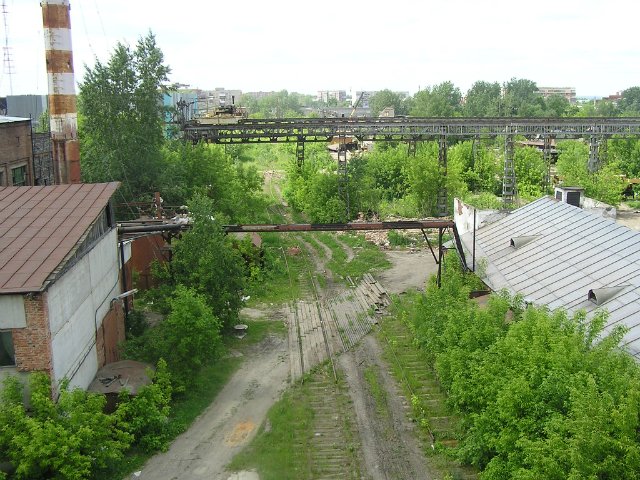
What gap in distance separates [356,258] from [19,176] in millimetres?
15590

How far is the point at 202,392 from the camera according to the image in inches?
672

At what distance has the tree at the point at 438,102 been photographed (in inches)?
3629

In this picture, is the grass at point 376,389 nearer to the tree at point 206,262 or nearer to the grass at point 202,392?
the grass at point 202,392

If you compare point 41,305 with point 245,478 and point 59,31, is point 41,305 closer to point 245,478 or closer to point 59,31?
point 245,478

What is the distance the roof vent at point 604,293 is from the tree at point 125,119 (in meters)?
21.1

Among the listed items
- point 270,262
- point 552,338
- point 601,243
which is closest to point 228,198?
point 270,262

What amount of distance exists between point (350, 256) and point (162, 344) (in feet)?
53.5

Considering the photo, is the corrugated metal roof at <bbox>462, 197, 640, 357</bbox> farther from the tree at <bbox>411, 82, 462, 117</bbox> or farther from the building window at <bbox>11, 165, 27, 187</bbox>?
the tree at <bbox>411, 82, 462, 117</bbox>

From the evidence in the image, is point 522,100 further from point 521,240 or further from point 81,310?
point 81,310

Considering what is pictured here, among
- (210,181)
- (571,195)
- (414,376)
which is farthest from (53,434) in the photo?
(210,181)

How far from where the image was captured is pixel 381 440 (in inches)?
580

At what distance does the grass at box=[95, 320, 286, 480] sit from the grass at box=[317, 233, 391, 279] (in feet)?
24.0

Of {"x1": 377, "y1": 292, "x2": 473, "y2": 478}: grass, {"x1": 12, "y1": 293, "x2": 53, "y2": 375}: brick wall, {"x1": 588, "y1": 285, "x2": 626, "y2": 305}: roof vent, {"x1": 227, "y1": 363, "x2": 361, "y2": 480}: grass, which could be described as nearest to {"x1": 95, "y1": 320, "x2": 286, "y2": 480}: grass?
{"x1": 227, "y1": 363, "x2": 361, "y2": 480}: grass

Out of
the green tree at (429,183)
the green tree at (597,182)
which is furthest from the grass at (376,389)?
the green tree at (429,183)
